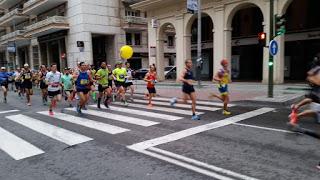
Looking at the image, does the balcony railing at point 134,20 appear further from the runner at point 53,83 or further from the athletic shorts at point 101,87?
the runner at point 53,83

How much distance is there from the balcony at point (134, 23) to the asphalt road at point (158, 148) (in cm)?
3003

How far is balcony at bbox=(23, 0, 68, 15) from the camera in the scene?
39450 millimetres

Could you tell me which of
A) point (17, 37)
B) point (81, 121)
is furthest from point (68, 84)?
point (17, 37)

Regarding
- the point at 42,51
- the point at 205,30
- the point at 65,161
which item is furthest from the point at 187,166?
the point at 42,51

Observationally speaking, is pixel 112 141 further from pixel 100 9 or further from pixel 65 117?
pixel 100 9

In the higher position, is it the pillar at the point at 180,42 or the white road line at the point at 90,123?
the pillar at the point at 180,42

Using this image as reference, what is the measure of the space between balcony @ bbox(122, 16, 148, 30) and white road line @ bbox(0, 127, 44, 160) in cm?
3218

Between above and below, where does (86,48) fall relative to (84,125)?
above

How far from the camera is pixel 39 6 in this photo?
4150cm

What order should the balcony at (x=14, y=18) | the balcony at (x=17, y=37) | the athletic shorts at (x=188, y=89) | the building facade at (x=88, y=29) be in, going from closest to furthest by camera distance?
the athletic shorts at (x=188, y=89) < the building facade at (x=88, y=29) < the balcony at (x=17, y=37) < the balcony at (x=14, y=18)

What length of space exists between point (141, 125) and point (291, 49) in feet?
60.0

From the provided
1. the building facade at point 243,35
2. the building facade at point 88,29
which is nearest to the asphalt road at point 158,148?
the building facade at point 243,35

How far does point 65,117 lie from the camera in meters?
11.0

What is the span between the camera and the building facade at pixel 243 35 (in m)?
A: 21.1
